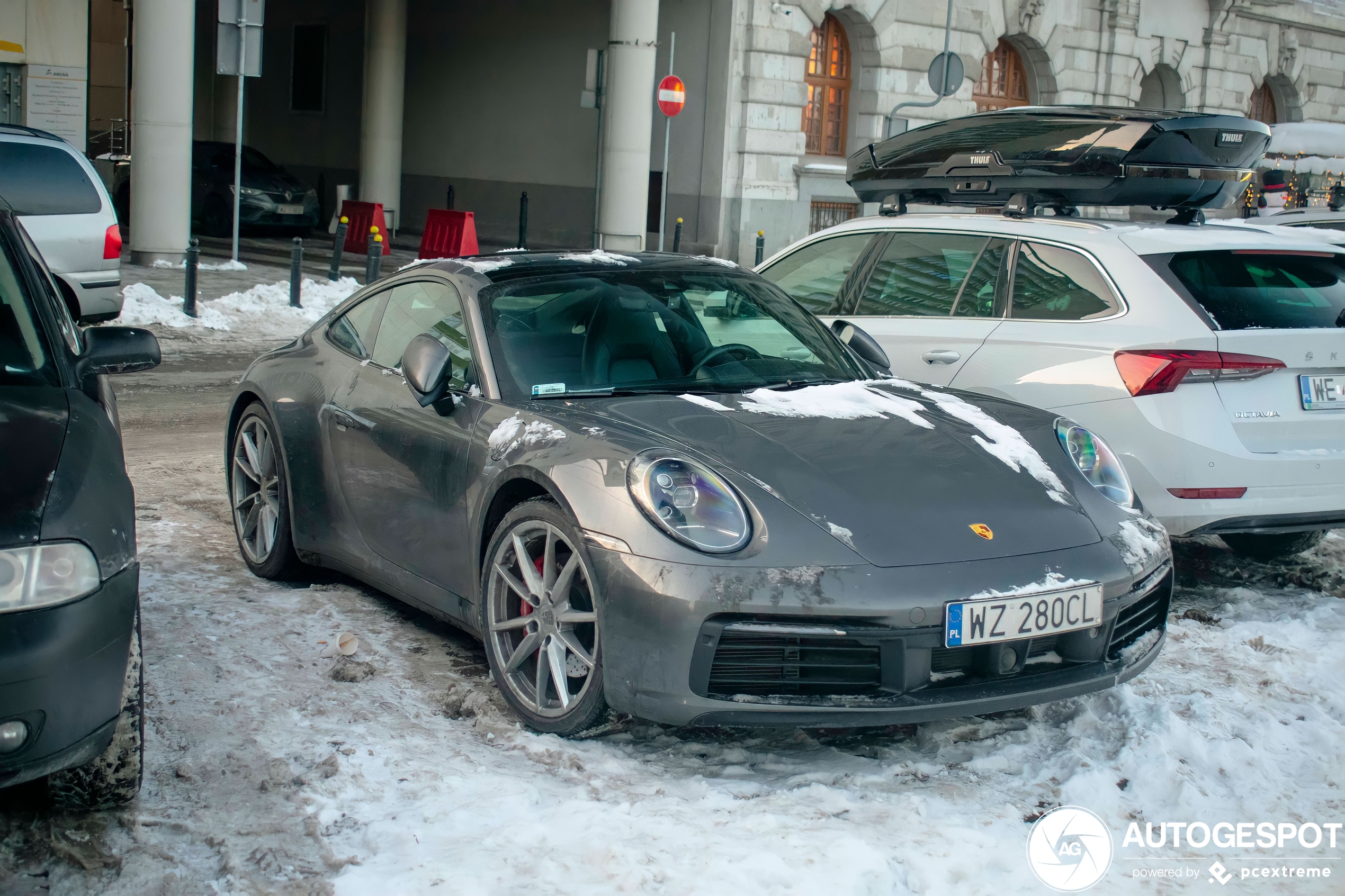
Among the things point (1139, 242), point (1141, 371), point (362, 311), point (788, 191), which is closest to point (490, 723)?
point (362, 311)

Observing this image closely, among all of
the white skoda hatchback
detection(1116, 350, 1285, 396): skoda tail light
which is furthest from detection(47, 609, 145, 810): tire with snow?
detection(1116, 350, 1285, 396): skoda tail light

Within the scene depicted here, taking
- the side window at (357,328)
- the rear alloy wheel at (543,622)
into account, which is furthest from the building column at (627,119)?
the rear alloy wheel at (543,622)

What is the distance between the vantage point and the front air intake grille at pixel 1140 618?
12.8ft

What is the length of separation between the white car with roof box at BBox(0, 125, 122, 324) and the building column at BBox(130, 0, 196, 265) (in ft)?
18.6

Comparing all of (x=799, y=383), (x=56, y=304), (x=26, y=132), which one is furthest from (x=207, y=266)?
(x=799, y=383)

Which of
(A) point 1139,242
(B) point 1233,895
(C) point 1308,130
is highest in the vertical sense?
(C) point 1308,130

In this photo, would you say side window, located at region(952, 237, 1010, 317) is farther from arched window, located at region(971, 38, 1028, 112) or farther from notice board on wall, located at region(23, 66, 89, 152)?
arched window, located at region(971, 38, 1028, 112)

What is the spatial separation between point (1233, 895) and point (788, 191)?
73.5 ft

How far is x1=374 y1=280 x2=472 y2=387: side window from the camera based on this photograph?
4.59m

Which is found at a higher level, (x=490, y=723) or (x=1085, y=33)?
(x=1085, y=33)

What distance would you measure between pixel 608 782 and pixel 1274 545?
13.3 ft

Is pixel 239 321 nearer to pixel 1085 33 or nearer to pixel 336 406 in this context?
pixel 336 406

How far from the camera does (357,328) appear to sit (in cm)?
525

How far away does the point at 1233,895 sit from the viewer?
3156 millimetres
